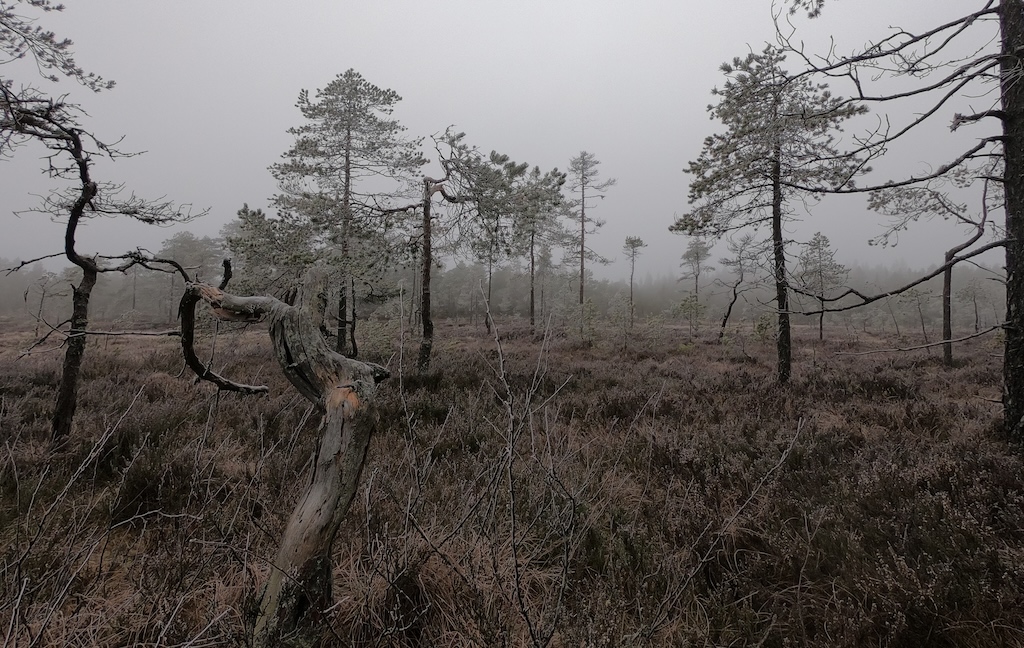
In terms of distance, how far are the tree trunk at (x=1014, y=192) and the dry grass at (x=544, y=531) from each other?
30.2 inches

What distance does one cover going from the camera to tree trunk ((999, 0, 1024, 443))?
12.1 feet

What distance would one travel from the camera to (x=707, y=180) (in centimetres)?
771

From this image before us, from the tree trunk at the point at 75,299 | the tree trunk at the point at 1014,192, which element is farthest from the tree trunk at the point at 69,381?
the tree trunk at the point at 1014,192

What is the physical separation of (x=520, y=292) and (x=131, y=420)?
163ft

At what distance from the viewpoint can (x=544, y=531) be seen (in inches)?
115

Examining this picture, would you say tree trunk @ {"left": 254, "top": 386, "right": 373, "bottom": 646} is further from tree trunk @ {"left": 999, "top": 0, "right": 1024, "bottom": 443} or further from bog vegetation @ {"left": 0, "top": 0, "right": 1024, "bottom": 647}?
tree trunk @ {"left": 999, "top": 0, "right": 1024, "bottom": 443}

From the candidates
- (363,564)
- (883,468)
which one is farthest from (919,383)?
(363,564)

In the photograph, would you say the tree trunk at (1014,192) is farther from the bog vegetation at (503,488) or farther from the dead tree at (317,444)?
the dead tree at (317,444)

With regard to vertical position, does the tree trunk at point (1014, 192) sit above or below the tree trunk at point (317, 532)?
above

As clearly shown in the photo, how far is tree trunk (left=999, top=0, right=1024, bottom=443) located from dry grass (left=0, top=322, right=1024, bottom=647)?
30.2 inches

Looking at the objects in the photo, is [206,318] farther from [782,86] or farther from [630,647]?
[782,86]

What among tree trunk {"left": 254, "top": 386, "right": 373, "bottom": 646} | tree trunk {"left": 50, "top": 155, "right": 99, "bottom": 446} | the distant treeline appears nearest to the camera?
tree trunk {"left": 254, "top": 386, "right": 373, "bottom": 646}

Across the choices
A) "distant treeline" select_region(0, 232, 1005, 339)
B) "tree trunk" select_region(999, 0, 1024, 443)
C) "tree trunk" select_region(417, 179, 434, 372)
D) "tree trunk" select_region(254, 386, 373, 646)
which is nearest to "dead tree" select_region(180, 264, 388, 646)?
"tree trunk" select_region(254, 386, 373, 646)

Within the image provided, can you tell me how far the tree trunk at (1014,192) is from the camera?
12.1 ft
